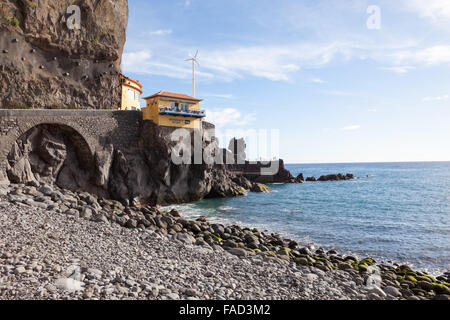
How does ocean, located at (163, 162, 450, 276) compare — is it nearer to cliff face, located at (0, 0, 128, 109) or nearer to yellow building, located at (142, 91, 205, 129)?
yellow building, located at (142, 91, 205, 129)

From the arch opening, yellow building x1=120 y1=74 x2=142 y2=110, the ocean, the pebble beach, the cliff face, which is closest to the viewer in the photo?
the pebble beach

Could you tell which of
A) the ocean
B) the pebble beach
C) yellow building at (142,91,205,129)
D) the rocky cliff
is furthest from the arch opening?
the ocean

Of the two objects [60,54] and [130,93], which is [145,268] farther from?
[130,93]

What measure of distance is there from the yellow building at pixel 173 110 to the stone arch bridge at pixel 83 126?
190cm

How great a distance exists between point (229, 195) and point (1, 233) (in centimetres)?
3870

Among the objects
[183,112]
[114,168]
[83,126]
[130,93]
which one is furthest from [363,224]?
[130,93]

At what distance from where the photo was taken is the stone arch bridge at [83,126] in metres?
23.5

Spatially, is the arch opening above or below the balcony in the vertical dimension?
below

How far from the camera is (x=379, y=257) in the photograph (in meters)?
18.9

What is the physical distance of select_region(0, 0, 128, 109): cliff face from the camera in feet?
88.7

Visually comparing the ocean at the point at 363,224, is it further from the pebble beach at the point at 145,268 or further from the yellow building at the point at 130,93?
the yellow building at the point at 130,93

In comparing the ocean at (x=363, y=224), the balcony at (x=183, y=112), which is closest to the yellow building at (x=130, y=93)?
the balcony at (x=183, y=112)

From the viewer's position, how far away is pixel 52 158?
26469 millimetres

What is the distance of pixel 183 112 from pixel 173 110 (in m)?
1.34
